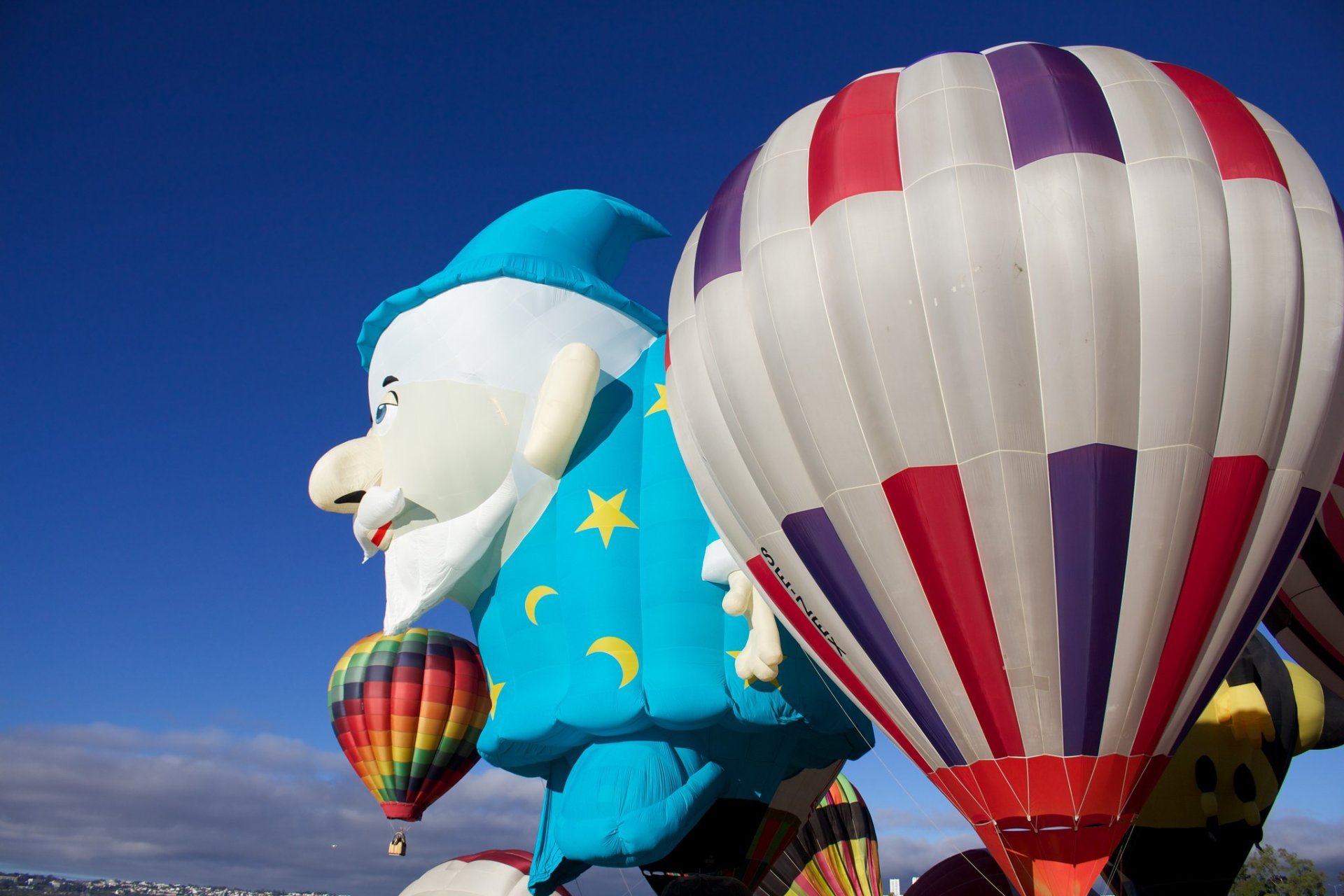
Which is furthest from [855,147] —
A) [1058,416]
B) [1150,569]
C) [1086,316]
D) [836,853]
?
[836,853]

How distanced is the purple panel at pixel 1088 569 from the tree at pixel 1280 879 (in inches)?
784

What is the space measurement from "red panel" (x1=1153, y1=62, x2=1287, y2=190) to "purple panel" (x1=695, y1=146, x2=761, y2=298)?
7.35 feet

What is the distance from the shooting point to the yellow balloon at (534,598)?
22.2 ft

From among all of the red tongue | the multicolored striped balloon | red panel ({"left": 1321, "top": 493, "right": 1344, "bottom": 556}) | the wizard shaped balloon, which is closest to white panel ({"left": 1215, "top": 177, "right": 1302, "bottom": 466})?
red panel ({"left": 1321, "top": 493, "right": 1344, "bottom": 556})

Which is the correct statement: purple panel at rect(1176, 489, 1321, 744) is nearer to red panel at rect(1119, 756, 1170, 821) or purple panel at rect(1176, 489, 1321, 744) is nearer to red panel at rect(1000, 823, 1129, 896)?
red panel at rect(1119, 756, 1170, 821)

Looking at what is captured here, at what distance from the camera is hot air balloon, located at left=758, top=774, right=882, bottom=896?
11.4m

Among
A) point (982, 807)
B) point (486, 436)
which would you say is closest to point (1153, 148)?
point (982, 807)

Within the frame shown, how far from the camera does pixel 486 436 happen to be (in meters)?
6.95

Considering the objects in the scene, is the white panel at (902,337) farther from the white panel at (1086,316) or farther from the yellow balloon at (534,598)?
the yellow balloon at (534,598)

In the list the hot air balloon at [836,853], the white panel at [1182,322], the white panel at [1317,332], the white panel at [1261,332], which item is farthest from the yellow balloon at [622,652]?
the hot air balloon at [836,853]

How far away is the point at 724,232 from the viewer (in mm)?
5676

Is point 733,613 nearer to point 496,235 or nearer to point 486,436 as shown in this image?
point 486,436

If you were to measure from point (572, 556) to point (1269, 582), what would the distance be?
3.89 m

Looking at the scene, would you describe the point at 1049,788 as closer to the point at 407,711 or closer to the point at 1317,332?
the point at 1317,332
